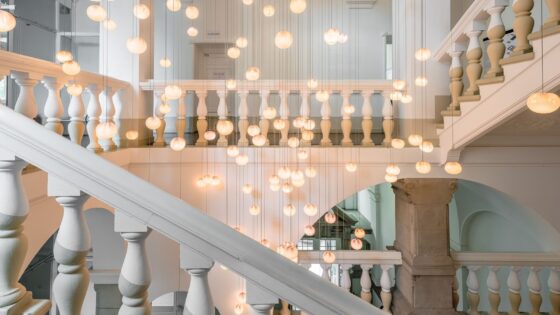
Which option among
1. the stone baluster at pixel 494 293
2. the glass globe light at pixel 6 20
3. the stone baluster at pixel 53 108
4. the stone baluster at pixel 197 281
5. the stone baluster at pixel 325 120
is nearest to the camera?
the stone baluster at pixel 197 281

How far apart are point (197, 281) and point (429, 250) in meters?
3.53

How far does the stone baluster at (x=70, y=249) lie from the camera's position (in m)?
1.00

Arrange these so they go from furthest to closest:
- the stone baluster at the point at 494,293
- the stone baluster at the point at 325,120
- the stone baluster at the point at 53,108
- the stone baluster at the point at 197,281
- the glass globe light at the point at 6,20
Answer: the stone baluster at the point at 325,120
the stone baluster at the point at 494,293
the stone baluster at the point at 53,108
the glass globe light at the point at 6,20
the stone baluster at the point at 197,281

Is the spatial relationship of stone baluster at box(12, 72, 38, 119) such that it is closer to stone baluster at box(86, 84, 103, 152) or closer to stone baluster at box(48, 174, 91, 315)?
stone baluster at box(86, 84, 103, 152)

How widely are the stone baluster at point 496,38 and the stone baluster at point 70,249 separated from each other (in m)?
2.92

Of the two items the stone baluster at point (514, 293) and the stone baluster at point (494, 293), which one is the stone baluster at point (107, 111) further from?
the stone baluster at point (514, 293)

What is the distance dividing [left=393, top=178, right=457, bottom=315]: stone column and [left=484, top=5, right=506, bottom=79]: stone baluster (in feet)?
4.67

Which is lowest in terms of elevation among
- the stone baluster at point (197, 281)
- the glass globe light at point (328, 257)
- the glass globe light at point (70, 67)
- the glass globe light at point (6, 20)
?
the glass globe light at point (328, 257)

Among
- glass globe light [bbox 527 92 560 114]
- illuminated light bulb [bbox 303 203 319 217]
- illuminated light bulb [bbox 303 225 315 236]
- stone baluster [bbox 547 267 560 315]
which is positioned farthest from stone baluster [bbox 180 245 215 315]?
stone baluster [bbox 547 267 560 315]

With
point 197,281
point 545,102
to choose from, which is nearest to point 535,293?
point 545,102

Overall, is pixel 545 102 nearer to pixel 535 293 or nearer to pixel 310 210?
pixel 310 210

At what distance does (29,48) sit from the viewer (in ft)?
25.2

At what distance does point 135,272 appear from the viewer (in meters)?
1.02

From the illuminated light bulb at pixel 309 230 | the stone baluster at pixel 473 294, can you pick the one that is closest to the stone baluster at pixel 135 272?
the illuminated light bulb at pixel 309 230
